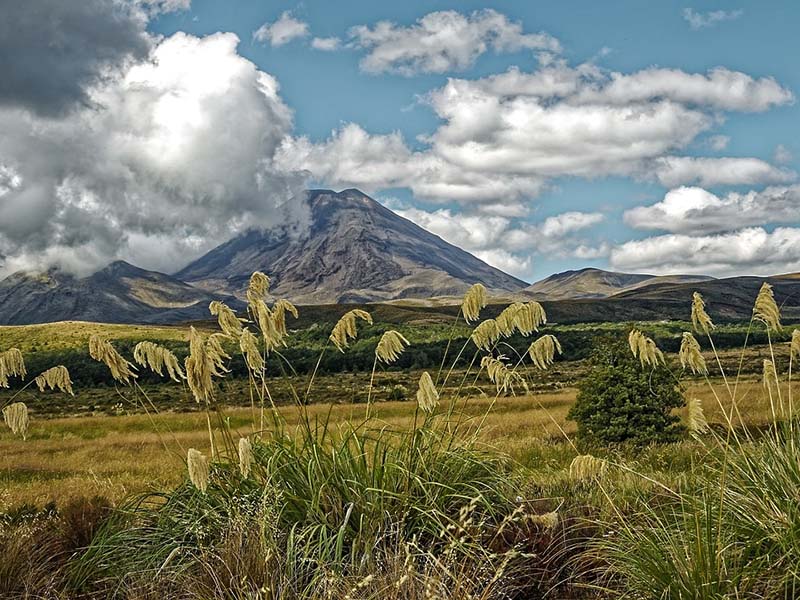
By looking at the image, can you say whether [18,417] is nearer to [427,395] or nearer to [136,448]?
[427,395]

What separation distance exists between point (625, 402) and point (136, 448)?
2070 cm

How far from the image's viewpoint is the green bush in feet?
67.7

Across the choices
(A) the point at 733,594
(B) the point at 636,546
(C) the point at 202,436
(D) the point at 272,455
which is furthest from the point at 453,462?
(C) the point at 202,436

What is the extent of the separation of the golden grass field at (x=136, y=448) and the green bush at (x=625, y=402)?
127cm

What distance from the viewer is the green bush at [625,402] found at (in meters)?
20.6

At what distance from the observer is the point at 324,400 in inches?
2404

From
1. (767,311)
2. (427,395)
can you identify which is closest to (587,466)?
(427,395)

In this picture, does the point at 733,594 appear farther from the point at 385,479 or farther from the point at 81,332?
the point at 81,332

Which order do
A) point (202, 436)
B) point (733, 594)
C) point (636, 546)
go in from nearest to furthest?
point (733, 594), point (636, 546), point (202, 436)

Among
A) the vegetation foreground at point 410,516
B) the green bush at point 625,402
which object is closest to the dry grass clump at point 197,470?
the vegetation foreground at point 410,516

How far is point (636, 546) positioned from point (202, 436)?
30688 mm

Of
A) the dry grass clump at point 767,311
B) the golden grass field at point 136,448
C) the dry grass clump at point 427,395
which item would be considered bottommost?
the golden grass field at point 136,448

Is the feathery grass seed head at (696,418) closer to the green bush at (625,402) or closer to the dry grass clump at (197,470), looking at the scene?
the dry grass clump at (197,470)

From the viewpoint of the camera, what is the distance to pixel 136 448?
3117cm
